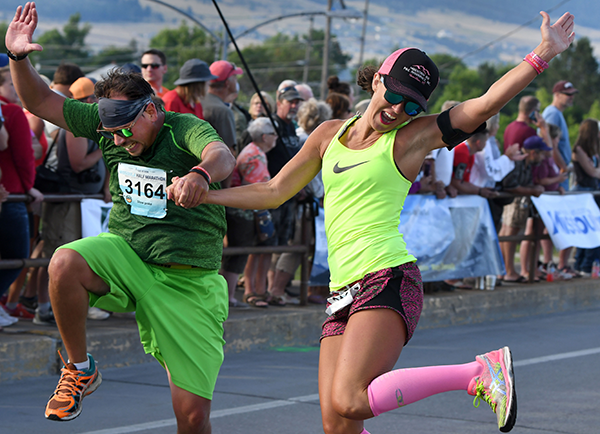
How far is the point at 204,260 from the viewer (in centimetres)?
398

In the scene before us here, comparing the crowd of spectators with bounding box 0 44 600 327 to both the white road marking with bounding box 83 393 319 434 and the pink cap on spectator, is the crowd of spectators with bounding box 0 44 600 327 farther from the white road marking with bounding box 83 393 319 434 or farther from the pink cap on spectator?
the white road marking with bounding box 83 393 319 434

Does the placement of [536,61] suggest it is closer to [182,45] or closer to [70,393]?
[70,393]

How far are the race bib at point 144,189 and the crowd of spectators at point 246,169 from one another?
2.69 meters

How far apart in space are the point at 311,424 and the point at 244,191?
6.19 ft

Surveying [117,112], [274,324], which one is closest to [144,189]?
[117,112]

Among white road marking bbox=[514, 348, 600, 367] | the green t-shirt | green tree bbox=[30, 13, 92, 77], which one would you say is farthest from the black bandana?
green tree bbox=[30, 13, 92, 77]

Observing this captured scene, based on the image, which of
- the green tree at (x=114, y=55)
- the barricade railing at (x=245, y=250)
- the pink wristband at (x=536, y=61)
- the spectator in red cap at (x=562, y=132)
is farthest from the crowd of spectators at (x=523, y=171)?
the green tree at (x=114, y=55)

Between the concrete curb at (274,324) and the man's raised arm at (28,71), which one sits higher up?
the man's raised arm at (28,71)

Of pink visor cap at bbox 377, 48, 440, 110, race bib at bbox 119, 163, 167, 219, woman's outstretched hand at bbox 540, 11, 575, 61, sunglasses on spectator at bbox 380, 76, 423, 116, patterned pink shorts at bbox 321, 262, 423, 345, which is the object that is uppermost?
woman's outstretched hand at bbox 540, 11, 575, 61

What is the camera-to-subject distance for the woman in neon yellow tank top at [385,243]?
130 inches

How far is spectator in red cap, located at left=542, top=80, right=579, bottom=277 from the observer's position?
36.0ft

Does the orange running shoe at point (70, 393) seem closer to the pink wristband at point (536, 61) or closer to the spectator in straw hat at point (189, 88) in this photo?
the pink wristband at point (536, 61)

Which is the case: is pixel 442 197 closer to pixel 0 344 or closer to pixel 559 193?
pixel 559 193

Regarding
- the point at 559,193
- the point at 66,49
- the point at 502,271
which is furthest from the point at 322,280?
the point at 66,49
